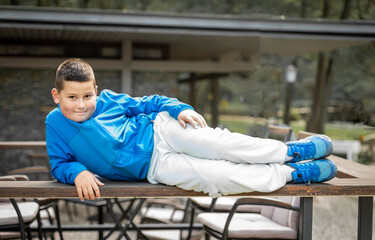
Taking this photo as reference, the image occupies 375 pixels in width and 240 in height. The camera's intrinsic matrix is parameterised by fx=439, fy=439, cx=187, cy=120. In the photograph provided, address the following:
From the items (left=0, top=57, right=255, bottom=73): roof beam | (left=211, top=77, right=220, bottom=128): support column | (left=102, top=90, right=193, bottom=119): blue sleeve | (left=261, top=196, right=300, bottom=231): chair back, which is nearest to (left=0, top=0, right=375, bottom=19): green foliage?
(left=211, top=77, right=220, bottom=128): support column

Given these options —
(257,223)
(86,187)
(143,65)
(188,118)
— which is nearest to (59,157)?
(86,187)

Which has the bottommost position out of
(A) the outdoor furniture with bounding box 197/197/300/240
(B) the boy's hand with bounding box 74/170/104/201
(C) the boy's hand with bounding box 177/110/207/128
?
(A) the outdoor furniture with bounding box 197/197/300/240

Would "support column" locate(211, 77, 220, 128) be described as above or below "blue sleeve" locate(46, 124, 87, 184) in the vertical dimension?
below

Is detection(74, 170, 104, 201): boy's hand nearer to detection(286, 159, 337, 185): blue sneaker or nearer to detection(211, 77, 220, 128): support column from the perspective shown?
detection(286, 159, 337, 185): blue sneaker

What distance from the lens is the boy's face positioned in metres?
2.22

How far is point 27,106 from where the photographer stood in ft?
28.6

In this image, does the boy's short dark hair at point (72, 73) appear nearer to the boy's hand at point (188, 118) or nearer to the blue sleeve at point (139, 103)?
the blue sleeve at point (139, 103)

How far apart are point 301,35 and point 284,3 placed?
880 cm

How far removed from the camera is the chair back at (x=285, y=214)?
2871mm

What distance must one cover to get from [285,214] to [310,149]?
0.92 meters

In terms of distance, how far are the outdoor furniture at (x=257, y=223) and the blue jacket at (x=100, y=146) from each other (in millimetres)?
766

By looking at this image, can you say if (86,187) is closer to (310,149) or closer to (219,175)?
(219,175)

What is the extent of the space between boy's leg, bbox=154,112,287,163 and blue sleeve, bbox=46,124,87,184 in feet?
1.71

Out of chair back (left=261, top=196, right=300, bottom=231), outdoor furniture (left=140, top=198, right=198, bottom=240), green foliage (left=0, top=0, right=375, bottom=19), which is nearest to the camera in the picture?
chair back (left=261, top=196, right=300, bottom=231)
